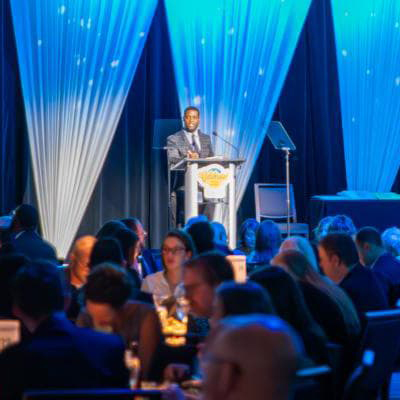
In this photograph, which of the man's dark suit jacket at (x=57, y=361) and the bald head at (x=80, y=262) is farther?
the bald head at (x=80, y=262)

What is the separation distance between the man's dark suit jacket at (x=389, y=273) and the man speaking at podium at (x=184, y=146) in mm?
4403

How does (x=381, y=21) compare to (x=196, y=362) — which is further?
(x=381, y=21)

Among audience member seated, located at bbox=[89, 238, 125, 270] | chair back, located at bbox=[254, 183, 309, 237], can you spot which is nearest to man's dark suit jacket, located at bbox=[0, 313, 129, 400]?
audience member seated, located at bbox=[89, 238, 125, 270]

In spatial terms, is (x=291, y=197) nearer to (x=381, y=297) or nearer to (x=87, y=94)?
(x=87, y=94)

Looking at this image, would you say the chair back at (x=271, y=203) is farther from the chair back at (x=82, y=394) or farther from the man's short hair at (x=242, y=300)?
the chair back at (x=82, y=394)

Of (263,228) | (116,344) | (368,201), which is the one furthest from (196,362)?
(368,201)

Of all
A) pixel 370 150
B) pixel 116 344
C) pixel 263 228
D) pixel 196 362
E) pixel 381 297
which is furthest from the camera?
pixel 370 150

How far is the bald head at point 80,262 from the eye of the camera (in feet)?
16.1

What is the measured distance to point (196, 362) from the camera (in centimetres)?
341

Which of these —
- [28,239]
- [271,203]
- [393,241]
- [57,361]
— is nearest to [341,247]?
[393,241]

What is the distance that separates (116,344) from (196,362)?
722 mm

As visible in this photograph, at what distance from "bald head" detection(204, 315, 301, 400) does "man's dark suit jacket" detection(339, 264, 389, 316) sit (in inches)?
118

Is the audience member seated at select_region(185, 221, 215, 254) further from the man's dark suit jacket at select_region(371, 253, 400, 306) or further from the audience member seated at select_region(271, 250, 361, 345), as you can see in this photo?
the audience member seated at select_region(271, 250, 361, 345)

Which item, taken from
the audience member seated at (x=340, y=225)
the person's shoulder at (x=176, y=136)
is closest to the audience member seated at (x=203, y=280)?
the audience member seated at (x=340, y=225)
